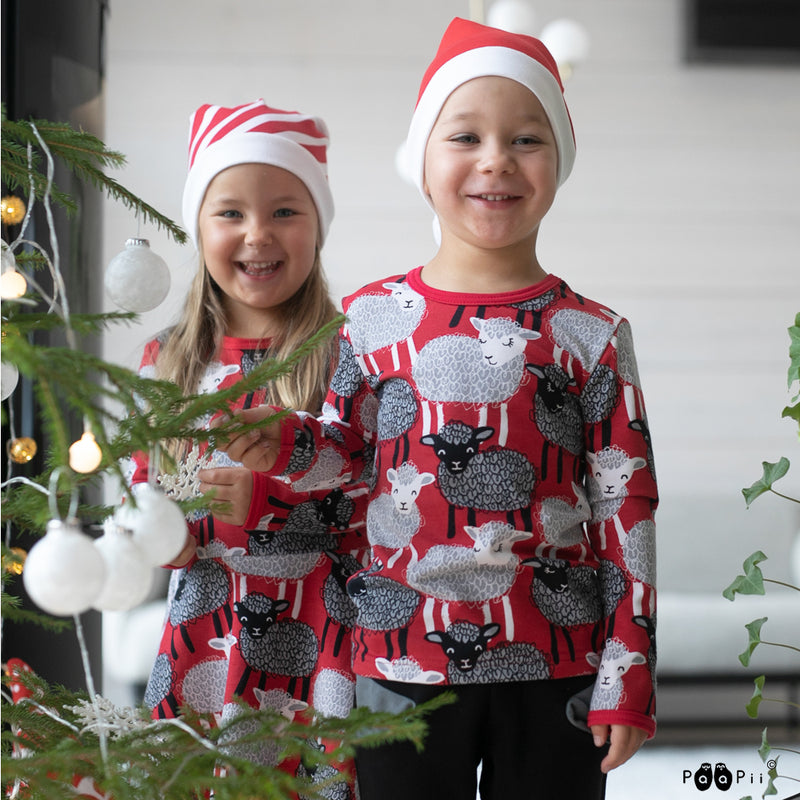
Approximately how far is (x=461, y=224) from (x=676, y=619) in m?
1.67

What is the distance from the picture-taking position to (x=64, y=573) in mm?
534

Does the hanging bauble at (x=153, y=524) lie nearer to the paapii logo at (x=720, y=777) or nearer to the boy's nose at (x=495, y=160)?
the boy's nose at (x=495, y=160)

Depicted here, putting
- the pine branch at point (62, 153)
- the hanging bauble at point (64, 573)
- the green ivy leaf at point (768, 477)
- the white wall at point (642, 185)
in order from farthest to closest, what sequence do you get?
the white wall at point (642, 185), the green ivy leaf at point (768, 477), the pine branch at point (62, 153), the hanging bauble at point (64, 573)

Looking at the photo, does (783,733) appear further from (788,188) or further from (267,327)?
(267,327)

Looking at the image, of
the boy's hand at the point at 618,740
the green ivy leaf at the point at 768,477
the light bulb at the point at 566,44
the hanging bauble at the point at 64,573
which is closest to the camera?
the hanging bauble at the point at 64,573

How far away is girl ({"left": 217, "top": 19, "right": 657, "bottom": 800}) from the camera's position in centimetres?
100

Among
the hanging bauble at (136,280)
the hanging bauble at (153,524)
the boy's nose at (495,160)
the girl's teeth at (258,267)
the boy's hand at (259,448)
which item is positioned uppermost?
the boy's nose at (495,160)

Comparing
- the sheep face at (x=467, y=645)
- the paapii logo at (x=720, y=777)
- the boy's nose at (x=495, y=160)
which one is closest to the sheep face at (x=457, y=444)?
the sheep face at (x=467, y=645)

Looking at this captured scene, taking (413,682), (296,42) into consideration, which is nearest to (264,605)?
(413,682)

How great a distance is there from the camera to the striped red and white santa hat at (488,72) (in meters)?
1.07

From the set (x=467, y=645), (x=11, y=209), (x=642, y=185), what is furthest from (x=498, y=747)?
(x=642, y=185)

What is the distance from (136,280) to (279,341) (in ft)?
1.68

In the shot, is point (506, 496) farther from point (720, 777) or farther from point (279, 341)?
point (720, 777)

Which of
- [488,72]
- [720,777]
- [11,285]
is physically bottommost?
[720,777]
